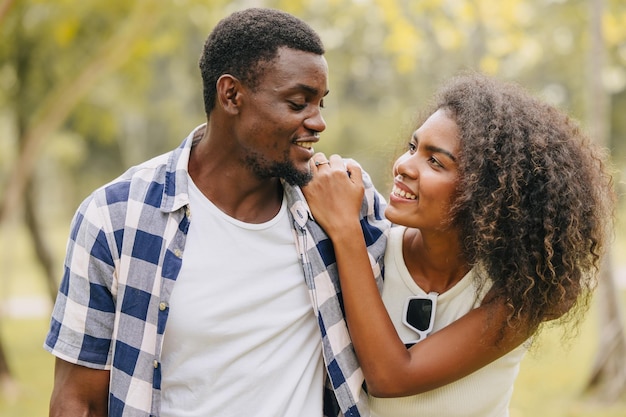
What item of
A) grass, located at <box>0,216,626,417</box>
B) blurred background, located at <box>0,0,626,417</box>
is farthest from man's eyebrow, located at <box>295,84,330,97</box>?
grass, located at <box>0,216,626,417</box>

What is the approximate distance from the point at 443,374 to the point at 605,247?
30.6 inches

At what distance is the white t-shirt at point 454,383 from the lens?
2.87 m

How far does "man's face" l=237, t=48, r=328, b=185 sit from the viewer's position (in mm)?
2678

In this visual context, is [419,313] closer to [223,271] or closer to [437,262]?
[437,262]

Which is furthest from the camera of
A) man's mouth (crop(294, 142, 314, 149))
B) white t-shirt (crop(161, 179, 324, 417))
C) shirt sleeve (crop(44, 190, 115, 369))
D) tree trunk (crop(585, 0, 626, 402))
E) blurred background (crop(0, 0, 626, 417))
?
blurred background (crop(0, 0, 626, 417))

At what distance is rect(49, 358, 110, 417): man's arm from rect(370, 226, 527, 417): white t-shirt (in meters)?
0.94

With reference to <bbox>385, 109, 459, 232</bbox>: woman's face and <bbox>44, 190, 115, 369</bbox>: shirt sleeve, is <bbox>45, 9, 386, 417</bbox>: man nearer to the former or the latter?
<bbox>44, 190, 115, 369</bbox>: shirt sleeve

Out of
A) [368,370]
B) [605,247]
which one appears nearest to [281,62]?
[368,370]

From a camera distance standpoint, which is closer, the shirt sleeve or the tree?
the shirt sleeve

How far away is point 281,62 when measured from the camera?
8.81 feet

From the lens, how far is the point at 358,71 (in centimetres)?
1575

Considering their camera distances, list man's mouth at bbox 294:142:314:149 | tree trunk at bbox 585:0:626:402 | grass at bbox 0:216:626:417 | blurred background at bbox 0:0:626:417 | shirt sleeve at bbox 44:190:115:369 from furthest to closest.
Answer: grass at bbox 0:216:626:417 → blurred background at bbox 0:0:626:417 → tree trunk at bbox 585:0:626:402 → man's mouth at bbox 294:142:314:149 → shirt sleeve at bbox 44:190:115:369

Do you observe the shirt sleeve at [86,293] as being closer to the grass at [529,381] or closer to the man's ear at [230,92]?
the man's ear at [230,92]

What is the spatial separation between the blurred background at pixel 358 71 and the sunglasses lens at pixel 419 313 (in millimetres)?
729
